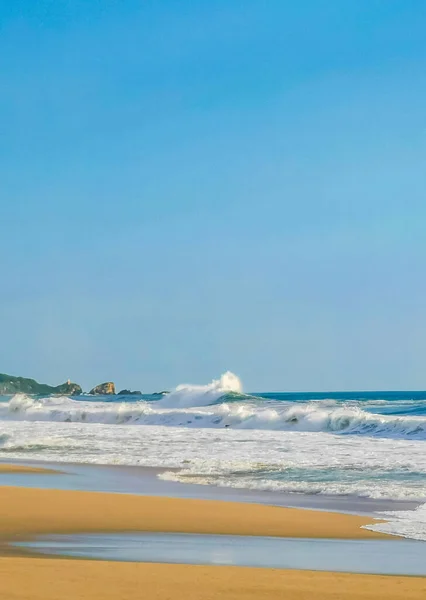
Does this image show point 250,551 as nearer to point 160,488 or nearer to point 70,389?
point 160,488

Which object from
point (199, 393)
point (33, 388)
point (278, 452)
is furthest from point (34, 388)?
point (278, 452)

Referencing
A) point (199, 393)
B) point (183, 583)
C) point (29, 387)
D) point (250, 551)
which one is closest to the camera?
point (183, 583)

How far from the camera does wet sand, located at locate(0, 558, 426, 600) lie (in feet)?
22.1

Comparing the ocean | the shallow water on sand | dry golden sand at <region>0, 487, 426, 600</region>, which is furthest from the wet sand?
the ocean

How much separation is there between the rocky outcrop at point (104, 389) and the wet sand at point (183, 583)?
126403 millimetres

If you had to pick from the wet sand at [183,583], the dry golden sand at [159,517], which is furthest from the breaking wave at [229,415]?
the wet sand at [183,583]

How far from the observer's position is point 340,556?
9.00 metres

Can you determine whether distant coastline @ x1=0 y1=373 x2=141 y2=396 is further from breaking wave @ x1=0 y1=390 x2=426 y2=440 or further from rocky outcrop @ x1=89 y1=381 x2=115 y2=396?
breaking wave @ x1=0 y1=390 x2=426 y2=440

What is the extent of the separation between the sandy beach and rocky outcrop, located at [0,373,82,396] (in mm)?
136873

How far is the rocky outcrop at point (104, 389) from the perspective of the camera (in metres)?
134

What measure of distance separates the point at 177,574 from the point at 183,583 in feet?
1.23

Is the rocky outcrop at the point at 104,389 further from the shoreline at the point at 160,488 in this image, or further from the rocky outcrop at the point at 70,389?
the shoreline at the point at 160,488

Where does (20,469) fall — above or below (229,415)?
below

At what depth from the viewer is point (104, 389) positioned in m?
134
